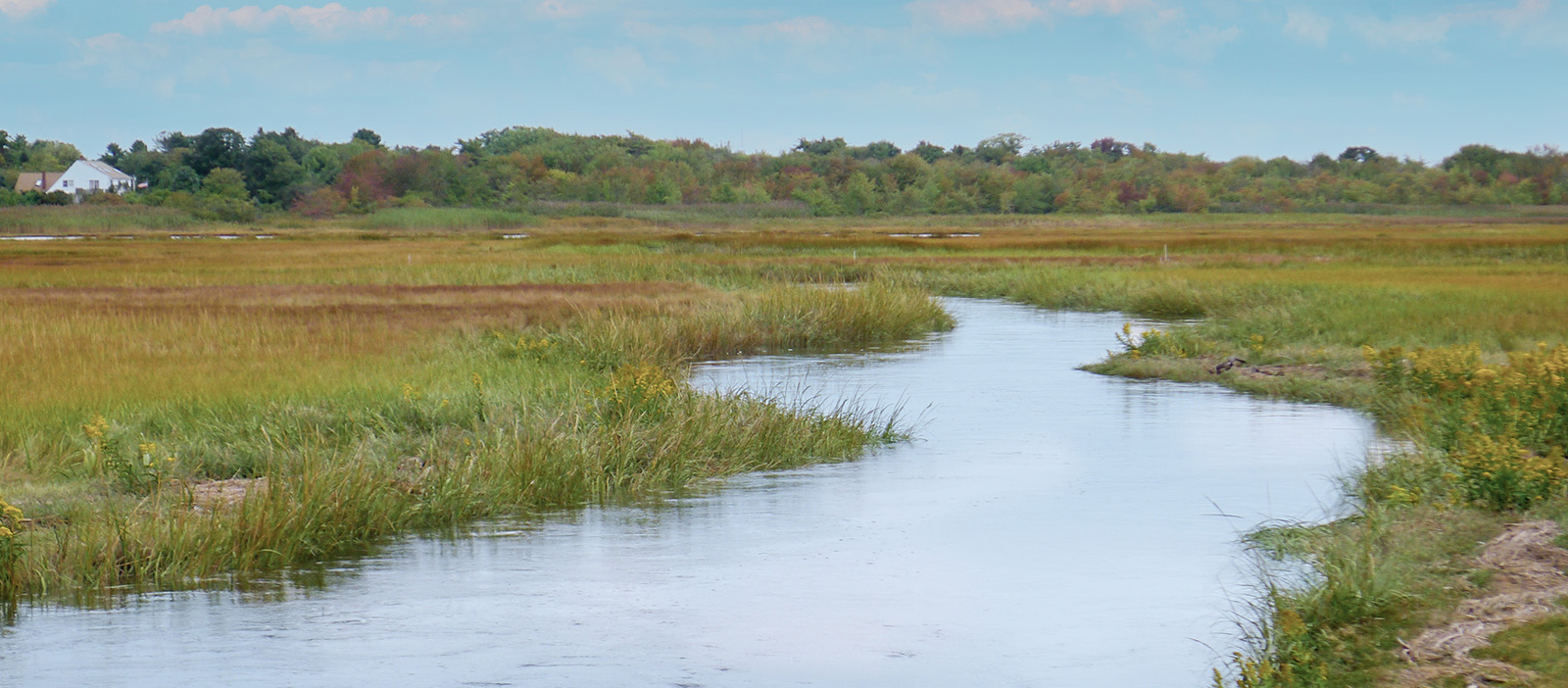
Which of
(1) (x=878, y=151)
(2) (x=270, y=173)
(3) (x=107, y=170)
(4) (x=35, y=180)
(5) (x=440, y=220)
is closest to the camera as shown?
(5) (x=440, y=220)

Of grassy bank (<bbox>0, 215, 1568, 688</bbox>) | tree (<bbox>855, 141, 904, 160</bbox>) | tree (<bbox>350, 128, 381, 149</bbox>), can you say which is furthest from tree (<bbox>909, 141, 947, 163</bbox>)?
grassy bank (<bbox>0, 215, 1568, 688</bbox>)

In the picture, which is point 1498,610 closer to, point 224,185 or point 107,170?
point 224,185

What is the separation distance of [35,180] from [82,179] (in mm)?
4124

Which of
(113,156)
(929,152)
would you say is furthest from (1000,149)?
(113,156)

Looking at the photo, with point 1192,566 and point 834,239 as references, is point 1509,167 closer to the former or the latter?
point 834,239

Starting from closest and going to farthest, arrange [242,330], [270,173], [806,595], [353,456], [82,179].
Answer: [806,595]
[353,456]
[242,330]
[270,173]
[82,179]

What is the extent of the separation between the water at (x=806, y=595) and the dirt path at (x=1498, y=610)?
133 centimetres

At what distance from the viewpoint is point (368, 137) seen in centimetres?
15825

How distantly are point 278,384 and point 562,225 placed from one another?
91.6 metres

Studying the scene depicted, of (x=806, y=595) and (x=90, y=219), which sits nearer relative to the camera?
(x=806, y=595)

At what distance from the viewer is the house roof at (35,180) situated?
136 m

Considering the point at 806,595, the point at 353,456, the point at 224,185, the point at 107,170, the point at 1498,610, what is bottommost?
the point at 806,595

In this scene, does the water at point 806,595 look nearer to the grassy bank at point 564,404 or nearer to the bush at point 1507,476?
the grassy bank at point 564,404

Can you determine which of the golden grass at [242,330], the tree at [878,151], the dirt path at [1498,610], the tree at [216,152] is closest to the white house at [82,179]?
the tree at [216,152]
